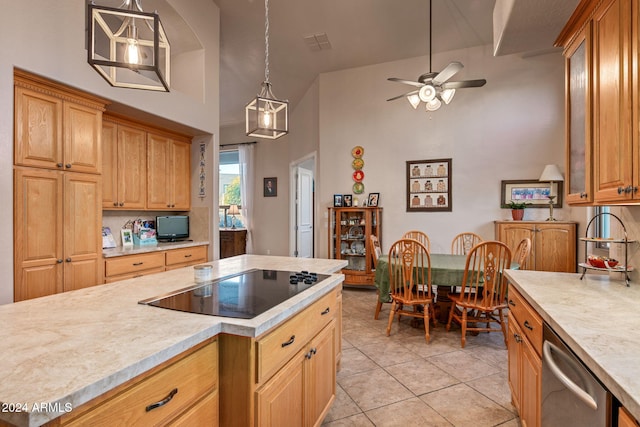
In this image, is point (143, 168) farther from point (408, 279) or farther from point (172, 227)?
point (408, 279)

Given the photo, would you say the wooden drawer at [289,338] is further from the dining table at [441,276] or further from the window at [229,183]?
the window at [229,183]

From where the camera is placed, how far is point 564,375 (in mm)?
1055

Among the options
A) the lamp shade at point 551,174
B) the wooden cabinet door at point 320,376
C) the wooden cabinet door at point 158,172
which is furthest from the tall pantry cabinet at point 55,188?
the lamp shade at point 551,174

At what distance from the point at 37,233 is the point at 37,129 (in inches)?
32.5

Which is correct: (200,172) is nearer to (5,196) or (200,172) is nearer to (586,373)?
(5,196)

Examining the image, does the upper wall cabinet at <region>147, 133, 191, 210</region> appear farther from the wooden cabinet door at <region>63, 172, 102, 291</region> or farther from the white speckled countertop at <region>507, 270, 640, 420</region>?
the white speckled countertop at <region>507, 270, 640, 420</region>

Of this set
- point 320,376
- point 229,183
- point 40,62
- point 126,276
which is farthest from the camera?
point 229,183

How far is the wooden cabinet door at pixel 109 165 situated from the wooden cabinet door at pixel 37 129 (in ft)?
2.45

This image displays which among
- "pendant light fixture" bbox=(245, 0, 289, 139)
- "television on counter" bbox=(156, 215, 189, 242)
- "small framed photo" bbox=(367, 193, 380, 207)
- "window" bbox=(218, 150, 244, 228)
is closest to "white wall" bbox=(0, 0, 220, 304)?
"television on counter" bbox=(156, 215, 189, 242)

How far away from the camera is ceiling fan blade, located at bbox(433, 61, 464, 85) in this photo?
10.00ft

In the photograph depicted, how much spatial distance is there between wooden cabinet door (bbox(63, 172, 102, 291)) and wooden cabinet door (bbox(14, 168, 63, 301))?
2.2 inches

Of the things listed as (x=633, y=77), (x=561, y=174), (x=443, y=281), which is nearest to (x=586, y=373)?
(x=633, y=77)

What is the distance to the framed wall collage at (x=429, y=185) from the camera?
492 cm

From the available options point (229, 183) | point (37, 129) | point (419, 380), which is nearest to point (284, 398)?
point (419, 380)
